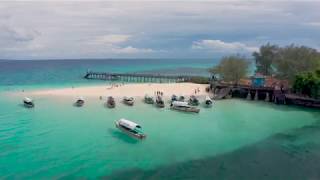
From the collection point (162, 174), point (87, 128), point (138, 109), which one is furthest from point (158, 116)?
point (162, 174)

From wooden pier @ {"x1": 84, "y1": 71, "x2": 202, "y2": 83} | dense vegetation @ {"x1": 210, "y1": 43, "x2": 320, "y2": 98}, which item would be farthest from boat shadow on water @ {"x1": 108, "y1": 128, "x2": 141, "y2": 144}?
wooden pier @ {"x1": 84, "y1": 71, "x2": 202, "y2": 83}

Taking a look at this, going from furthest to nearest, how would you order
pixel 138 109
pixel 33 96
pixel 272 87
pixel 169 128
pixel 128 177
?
pixel 33 96 < pixel 272 87 < pixel 138 109 < pixel 169 128 < pixel 128 177

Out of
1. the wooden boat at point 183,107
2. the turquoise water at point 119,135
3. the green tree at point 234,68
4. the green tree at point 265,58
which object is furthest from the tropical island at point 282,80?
the wooden boat at point 183,107

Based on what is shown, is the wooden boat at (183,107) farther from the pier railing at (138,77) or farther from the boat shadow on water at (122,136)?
the pier railing at (138,77)

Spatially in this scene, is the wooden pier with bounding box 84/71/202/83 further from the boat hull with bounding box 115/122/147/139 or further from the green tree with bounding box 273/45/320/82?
the boat hull with bounding box 115/122/147/139

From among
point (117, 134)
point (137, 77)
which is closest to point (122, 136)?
point (117, 134)

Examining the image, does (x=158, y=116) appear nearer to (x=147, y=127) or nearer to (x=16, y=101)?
(x=147, y=127)

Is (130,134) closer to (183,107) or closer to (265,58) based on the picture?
(183,107)
